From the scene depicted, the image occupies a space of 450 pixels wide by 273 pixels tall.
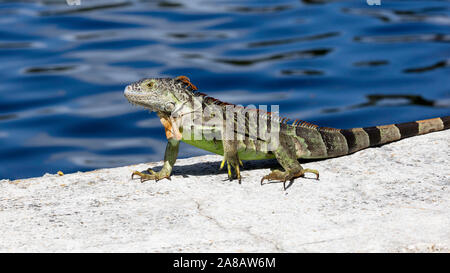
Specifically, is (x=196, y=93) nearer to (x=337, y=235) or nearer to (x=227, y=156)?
(x=227, y=156)

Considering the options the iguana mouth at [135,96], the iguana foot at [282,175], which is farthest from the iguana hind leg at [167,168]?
the iguana foot at [282,175]

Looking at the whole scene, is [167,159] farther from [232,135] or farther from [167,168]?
[232,135]

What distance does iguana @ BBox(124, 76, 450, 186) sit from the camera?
16.3 feet

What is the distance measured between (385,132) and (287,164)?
1.19 meters

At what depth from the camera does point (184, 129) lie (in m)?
5.00

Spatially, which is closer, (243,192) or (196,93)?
(243,192)

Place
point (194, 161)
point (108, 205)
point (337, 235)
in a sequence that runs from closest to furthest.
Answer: point (337, 235)
point (108, 205)
point (194, 161)

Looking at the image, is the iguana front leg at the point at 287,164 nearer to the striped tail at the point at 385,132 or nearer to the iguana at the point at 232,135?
the iguana at the point at 232,135

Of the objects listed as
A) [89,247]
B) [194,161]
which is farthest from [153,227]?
[194,161]

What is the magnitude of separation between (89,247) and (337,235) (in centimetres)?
152

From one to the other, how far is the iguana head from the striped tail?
1.54 m

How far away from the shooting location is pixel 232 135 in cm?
502

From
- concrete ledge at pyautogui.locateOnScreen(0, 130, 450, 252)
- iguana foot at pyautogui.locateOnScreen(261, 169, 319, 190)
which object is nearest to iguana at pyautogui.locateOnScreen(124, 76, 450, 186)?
iguana foot at pyautogui.locateOnScreen(261, 169, 319, 190)
